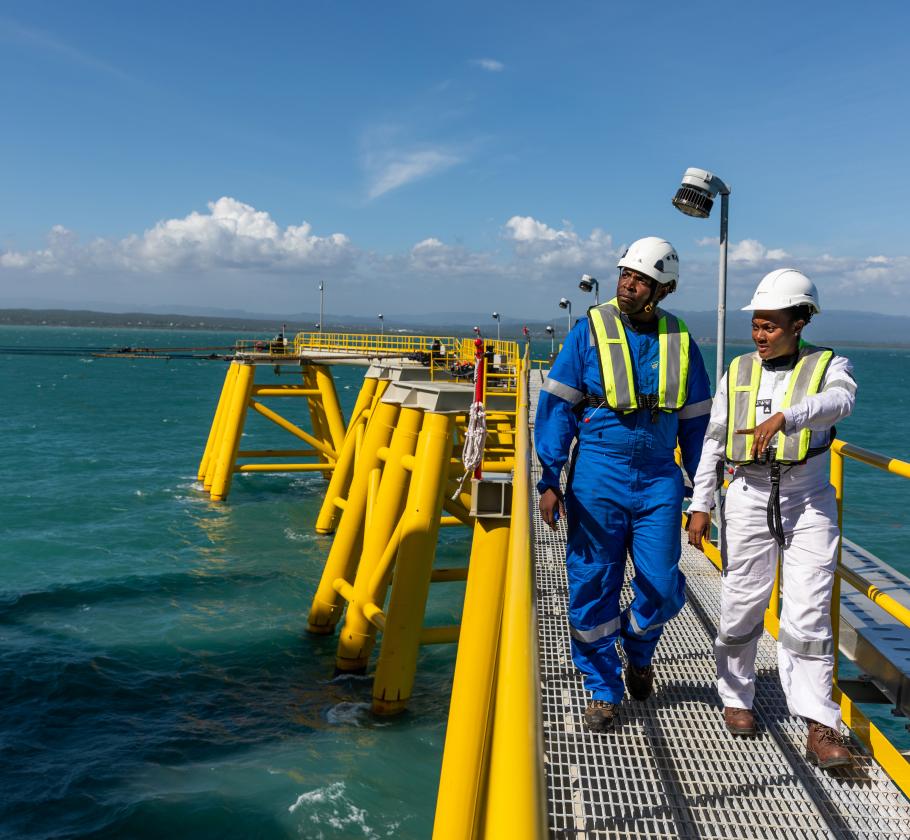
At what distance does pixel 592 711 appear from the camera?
12.4 ft

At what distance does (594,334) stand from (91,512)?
1993 centimetres

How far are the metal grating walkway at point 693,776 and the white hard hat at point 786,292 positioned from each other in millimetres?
1929

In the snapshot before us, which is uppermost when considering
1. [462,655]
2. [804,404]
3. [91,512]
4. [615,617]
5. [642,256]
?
[642,256]

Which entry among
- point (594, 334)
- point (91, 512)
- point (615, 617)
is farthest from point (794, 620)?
point (91, 512)

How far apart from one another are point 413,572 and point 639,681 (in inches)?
199

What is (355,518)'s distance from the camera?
456 inches

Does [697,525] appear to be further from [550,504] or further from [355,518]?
[355,518]

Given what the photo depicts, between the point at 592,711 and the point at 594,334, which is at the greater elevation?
the point at 594,334

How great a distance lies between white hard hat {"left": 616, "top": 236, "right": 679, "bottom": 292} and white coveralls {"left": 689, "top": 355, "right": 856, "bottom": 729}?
0.58m

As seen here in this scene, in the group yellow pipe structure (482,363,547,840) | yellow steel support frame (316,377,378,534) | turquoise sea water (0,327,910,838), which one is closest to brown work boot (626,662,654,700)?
yellow pipe structure (482,363,547,840)

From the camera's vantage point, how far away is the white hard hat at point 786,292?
3666 millimetres

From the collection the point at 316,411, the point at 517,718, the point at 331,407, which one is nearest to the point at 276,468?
the point at 331,407

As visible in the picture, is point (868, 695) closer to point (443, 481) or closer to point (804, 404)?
point (804, 404)

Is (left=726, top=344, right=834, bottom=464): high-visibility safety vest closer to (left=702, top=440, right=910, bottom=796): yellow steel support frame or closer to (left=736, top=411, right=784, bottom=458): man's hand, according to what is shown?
(left=736, top=411, right=784, bottom=458): man's hand
